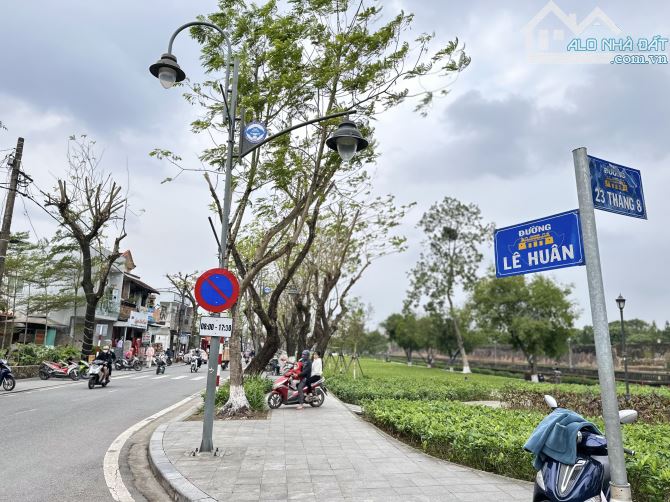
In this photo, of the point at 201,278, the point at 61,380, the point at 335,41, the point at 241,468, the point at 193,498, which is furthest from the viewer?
the point at 61,380

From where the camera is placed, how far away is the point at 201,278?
6.54 m

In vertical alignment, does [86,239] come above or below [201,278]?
above

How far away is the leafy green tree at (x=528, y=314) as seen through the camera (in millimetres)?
37656

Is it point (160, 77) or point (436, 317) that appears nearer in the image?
point (160, 77)

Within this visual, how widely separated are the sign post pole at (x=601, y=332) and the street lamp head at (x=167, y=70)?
225 inches

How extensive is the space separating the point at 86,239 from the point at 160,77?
17.1 m

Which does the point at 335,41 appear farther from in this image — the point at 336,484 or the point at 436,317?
the point at 436,317

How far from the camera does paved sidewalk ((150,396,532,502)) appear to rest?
5020 mm

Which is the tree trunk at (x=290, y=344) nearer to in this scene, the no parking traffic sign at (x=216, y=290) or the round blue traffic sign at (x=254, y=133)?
the round blue traffic sign at (x=254, y=133)

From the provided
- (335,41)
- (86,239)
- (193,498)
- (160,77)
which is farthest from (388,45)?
(86,239)

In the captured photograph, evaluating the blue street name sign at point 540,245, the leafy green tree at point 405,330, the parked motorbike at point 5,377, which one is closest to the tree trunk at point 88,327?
the parked motorbike at point 5,377

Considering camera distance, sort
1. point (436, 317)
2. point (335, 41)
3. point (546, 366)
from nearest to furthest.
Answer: point (335, 41)
point (436, 317)
point (546, 366)

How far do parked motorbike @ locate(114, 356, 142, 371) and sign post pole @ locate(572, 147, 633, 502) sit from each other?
30053mm

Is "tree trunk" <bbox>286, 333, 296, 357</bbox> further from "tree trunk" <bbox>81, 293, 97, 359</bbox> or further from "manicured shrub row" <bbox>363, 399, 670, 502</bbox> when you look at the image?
"manicured shrub row" <bbox>363, 399, 670, 502</bbox>
